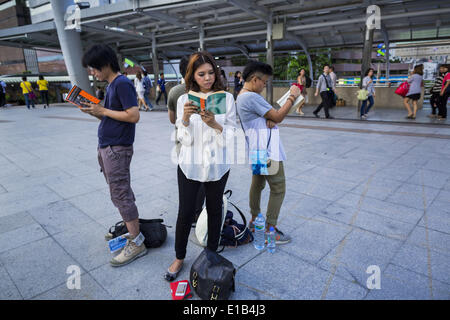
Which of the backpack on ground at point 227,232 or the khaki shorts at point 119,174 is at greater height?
the khaki shorts at point 119,174

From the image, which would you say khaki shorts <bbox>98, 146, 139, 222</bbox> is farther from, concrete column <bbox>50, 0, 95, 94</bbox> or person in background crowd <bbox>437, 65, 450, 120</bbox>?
concrete column <bbox>50, 0, 95, 94</bbox>

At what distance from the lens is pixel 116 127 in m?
2.21

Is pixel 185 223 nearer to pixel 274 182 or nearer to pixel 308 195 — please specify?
pixel 274 182

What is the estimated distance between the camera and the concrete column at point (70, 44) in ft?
49.6

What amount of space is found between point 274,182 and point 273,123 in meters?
0.52

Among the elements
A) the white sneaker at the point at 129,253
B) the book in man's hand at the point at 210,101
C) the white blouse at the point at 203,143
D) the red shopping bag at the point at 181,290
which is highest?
the book in man's hand at the point at 210,101

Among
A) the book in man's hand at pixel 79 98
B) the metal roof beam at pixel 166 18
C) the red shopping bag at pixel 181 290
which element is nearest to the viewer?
the red shopping bag at pixel 181 290

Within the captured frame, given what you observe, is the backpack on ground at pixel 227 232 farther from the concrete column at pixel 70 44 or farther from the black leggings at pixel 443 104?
the concrete column at pixel 70 44

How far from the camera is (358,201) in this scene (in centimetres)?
345

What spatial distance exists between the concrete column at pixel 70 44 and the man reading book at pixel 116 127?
16.8 m

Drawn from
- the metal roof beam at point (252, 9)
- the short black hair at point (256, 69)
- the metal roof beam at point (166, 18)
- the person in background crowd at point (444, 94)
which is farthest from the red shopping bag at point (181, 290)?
the metal roof beam at point (166, 18)

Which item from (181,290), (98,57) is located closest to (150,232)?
(181,290)
